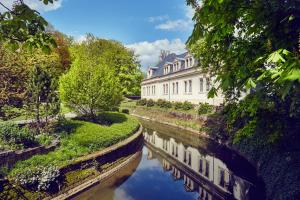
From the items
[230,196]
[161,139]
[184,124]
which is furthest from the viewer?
[184,124]

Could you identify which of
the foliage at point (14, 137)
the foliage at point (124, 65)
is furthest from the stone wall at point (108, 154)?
the foliage at point (124, 65)

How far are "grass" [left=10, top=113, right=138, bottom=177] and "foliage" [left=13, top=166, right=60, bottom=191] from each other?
237 mm

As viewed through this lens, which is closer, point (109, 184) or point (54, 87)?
point (109, 184)

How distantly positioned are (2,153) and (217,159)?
1364 centimetres

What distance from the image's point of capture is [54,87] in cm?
1691

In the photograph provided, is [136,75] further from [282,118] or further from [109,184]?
[282,118]

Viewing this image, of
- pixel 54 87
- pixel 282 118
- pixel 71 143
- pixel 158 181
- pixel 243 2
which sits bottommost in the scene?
pixel 158 181

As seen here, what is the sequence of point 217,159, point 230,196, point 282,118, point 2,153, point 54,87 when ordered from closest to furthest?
point 282,118 < point 2,153 < point 230,196 < point 54,87 < point 217,159

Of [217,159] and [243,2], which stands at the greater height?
[243,2]

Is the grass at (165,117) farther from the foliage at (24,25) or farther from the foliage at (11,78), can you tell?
the foliage at (24,25)

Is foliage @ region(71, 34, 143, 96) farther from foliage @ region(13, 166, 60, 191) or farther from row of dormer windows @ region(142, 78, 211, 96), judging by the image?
foliage @ region(13, 166, 60, 191)

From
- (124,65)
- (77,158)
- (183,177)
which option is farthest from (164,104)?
(77,158)

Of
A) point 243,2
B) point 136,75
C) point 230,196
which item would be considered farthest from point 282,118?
point 136,75

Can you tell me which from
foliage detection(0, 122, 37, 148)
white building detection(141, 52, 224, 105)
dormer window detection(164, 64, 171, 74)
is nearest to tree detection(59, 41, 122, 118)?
foliage detection(0, 122, 37, 148)
